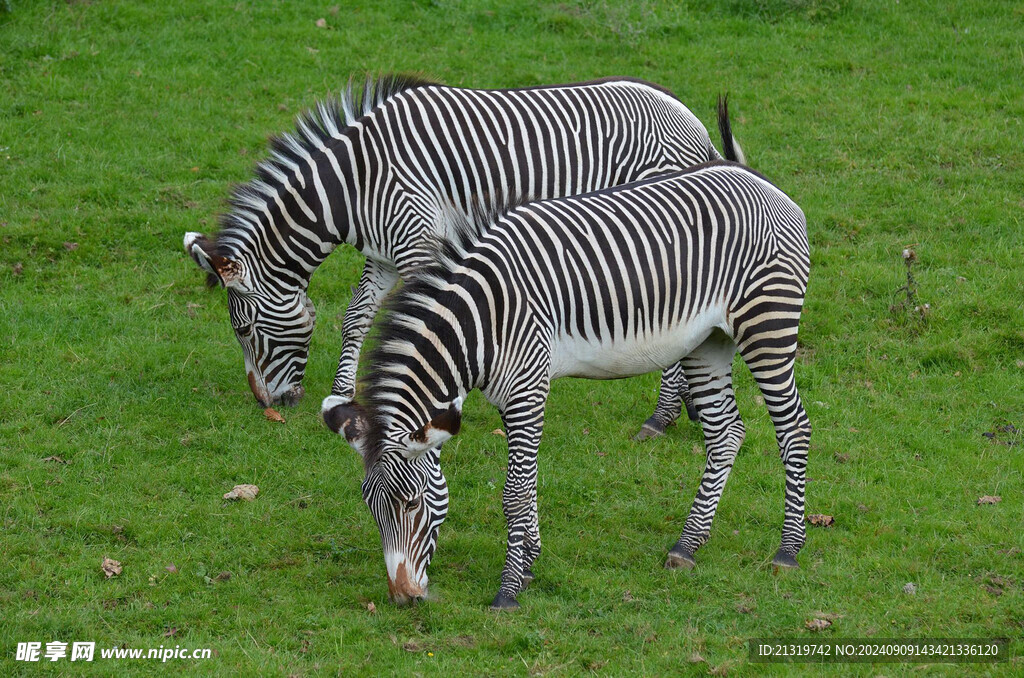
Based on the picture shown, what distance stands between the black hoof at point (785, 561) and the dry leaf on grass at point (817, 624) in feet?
2.55

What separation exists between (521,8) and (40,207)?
9.35 metres

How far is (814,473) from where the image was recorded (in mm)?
9836

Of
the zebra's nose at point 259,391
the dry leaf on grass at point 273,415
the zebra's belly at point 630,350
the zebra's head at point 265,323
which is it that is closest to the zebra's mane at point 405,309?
the zebra's belly at point 630,350

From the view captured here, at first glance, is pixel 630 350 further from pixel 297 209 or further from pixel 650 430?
pixel 297 209

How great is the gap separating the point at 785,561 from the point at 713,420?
A: 1.28 meters

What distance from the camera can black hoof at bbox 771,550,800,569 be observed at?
8305 millimetres

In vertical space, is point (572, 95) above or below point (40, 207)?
above

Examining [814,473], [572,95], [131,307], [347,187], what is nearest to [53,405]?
[131,307]

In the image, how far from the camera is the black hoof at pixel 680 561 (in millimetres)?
8398

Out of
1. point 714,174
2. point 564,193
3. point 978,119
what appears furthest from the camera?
point 978,119

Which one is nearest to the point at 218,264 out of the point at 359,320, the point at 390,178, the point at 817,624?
the point at 359,320

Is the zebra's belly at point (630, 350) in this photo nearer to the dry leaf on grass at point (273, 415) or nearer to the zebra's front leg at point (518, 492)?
the zebra's front leg at point (518, 492)

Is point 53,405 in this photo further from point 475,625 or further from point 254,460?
point 475,625

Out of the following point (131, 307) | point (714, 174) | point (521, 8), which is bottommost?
point (131, 307)
